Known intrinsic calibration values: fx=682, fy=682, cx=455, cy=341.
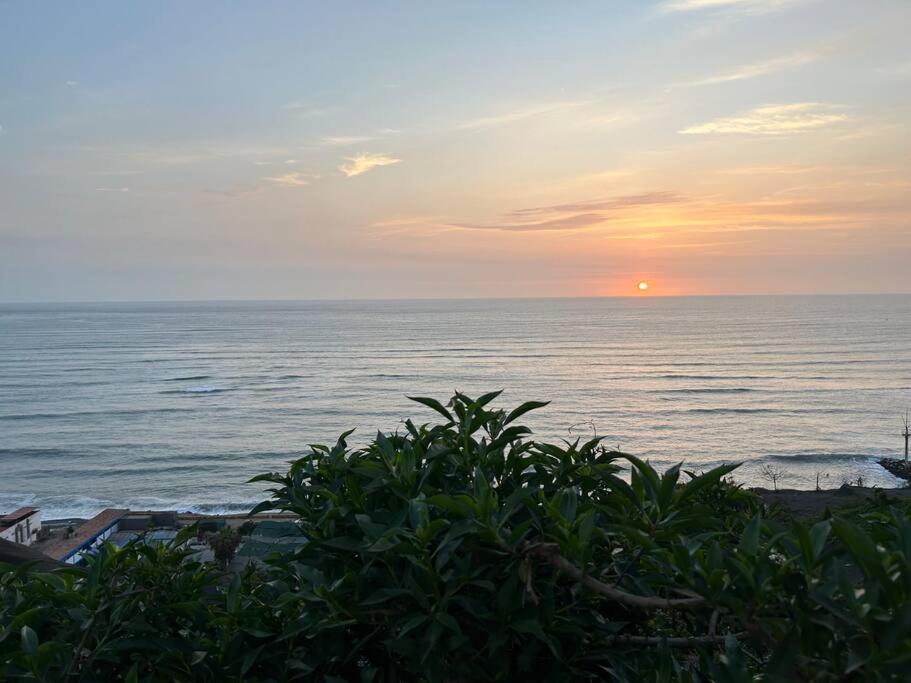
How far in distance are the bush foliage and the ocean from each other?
16.6 meters

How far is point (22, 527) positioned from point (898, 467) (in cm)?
4196

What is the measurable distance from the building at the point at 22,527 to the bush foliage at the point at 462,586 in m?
28.1

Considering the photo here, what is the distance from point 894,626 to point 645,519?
67 centimetres

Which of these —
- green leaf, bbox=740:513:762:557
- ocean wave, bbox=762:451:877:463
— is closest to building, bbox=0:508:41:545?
green leaf, bbox=740:513:762:557

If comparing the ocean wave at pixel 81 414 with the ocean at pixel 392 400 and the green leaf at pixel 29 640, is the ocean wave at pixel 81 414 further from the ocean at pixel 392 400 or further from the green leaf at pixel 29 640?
the green leaf at pixel 29 640

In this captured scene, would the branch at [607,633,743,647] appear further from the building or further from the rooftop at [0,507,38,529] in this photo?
the rooftop at [0,507,38,529]

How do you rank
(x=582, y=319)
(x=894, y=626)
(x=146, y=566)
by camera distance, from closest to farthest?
(x=894, y=626) → (x=146, y=566) → (x=582, y=319)

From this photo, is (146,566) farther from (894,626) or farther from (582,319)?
(582,319)

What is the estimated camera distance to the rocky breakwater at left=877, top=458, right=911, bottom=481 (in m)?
35.7

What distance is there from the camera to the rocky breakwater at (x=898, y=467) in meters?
35.7

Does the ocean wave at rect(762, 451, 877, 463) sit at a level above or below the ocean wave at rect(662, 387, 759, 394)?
below

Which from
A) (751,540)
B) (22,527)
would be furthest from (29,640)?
(22,527)

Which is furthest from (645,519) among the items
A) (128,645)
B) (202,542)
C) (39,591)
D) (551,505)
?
(202,542)

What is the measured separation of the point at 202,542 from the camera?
90.0ft
